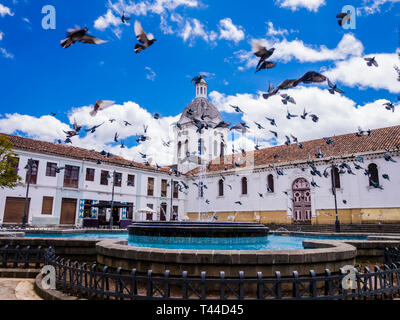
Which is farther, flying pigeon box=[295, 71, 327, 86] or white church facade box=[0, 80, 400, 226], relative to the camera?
white church facade box=[0, 80, 400, 226]

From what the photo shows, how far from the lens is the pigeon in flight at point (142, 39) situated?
5.46m

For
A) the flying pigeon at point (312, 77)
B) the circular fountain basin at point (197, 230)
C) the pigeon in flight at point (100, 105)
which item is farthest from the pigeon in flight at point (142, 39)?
the circular fountain basin at point (197, 230)

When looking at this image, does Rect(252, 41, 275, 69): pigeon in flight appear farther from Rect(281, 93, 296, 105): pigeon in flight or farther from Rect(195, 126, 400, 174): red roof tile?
Rect(195, 126, 400, 174): red roof tile

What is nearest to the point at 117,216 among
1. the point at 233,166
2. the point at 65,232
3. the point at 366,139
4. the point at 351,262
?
the point at 233,166

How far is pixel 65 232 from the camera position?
45.3 feet

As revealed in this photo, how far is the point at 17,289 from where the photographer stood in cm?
583

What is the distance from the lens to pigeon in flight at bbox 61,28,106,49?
5.03 m

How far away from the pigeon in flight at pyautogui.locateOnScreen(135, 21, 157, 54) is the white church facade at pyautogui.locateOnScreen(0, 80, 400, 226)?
13467 mm

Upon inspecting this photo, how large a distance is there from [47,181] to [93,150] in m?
7.76

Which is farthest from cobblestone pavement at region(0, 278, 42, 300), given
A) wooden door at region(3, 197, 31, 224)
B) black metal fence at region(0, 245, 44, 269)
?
wooden door at region(3, 197, 31, 224)

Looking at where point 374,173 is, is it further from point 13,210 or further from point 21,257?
point 13,210

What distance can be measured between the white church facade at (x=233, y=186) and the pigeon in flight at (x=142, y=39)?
13467 millimetres
